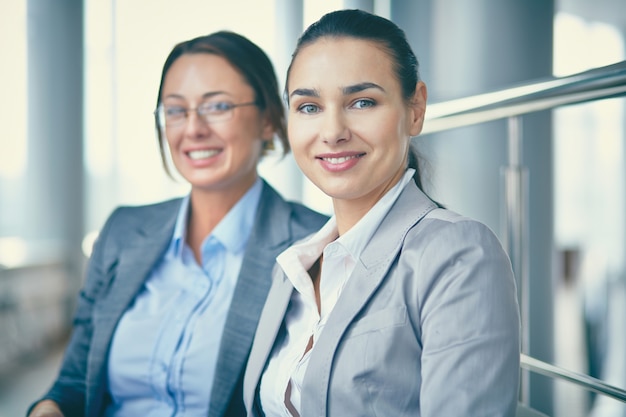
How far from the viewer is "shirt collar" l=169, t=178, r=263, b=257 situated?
1.54 metres

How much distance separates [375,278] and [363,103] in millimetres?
280

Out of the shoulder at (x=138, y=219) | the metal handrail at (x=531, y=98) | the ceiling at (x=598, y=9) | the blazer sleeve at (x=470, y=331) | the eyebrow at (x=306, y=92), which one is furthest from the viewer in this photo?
the ceiling at (x=598, y=9)

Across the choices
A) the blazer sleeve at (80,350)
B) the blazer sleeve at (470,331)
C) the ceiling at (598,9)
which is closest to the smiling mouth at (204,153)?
the blazer sleeve at (80,350)

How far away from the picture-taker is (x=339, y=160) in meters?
1.02

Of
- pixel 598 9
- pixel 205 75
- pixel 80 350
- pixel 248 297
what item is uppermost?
pixel 598 9

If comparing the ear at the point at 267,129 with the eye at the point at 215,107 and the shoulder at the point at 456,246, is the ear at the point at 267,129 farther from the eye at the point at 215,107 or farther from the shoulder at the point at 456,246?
the shoulder at the point at 456,246

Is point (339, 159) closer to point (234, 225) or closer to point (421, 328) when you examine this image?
point (421, 328)

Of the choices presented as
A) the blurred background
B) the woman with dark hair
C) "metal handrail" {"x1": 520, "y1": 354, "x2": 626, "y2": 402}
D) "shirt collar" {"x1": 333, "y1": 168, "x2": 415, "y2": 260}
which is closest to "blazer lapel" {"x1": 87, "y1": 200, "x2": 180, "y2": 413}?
the blurred background

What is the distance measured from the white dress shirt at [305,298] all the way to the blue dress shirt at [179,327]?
0.32 metres

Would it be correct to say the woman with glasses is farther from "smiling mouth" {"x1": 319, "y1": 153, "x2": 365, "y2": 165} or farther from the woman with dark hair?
"smiling mouth" {"x1": 319, "y1": 153, "x2": 365, "y2": 165}

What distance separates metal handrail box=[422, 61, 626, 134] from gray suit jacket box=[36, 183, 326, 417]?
1.35 ft

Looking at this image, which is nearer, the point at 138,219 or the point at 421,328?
the point at 421,328

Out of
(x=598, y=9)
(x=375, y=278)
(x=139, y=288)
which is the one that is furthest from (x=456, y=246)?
(x=598, y=9)

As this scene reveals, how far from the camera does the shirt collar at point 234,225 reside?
154cm
